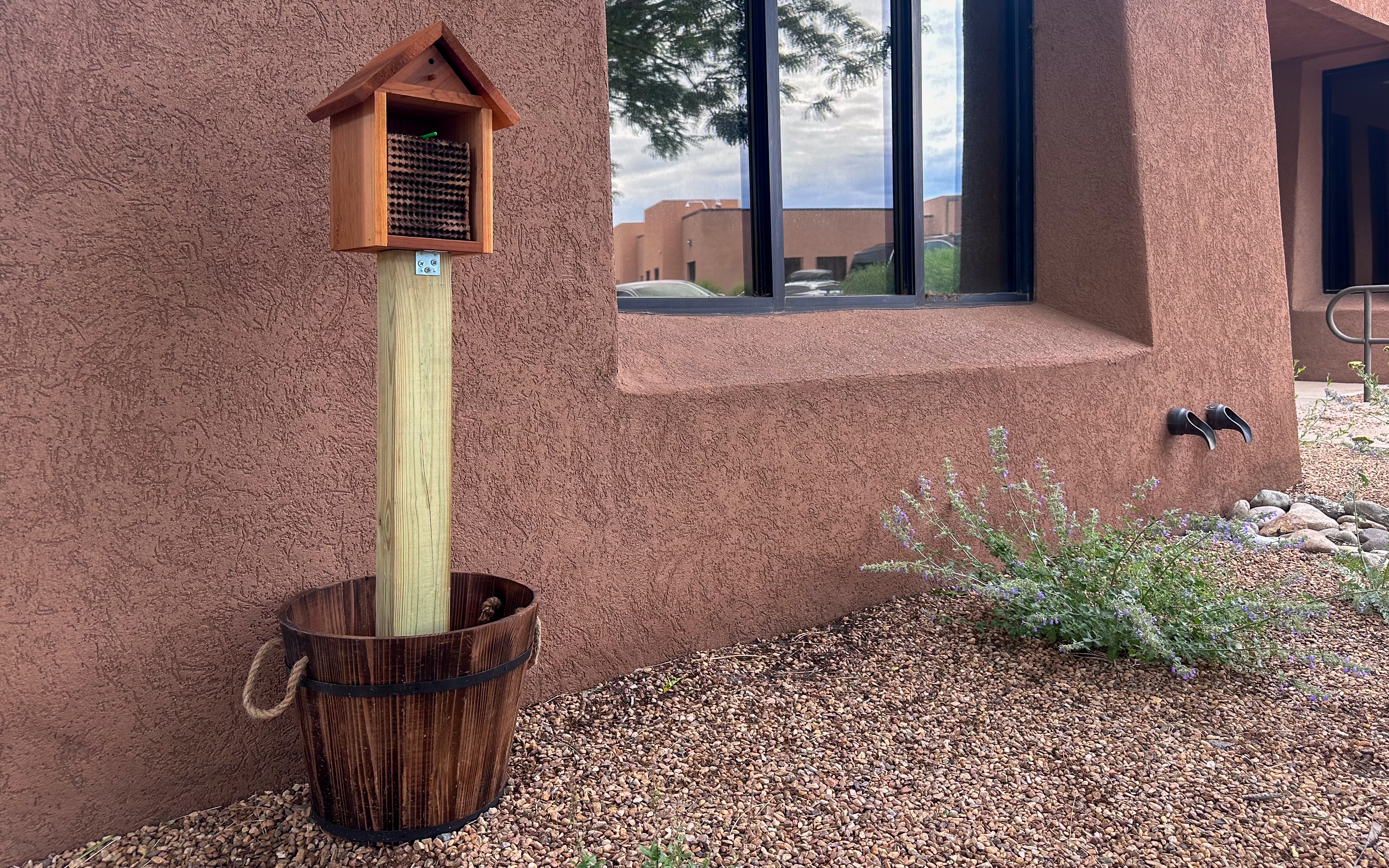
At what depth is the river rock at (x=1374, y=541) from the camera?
377 cm

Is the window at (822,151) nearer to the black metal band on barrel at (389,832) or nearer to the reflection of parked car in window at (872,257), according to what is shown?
the reflection of parked car in window at (872,257)

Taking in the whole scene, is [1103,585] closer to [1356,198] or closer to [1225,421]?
[1225,421]

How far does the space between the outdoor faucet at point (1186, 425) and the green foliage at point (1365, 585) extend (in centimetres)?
68

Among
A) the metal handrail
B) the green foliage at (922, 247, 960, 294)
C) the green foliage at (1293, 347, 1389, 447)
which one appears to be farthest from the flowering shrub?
the metal handrail

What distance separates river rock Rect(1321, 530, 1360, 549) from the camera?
3818 mm

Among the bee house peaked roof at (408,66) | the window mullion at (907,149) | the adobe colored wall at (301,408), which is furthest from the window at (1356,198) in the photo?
the bee house peaked roof at (408,66)

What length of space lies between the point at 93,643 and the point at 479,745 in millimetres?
717

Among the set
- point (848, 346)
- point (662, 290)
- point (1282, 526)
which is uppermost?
point (662, 290)

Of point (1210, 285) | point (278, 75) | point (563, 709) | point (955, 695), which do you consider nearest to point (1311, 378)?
point (1210, 285)

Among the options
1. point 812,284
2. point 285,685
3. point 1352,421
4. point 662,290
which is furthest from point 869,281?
point 1352,421

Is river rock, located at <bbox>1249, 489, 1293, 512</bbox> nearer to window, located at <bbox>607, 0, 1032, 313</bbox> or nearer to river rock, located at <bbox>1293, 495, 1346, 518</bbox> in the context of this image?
river rock, located at <bbox>1293, 495, 1346, 518</bbox>

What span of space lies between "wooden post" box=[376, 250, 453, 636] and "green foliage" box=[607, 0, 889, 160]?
1.39 metres

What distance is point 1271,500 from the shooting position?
14.0ft

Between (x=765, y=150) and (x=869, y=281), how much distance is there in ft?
2.29
